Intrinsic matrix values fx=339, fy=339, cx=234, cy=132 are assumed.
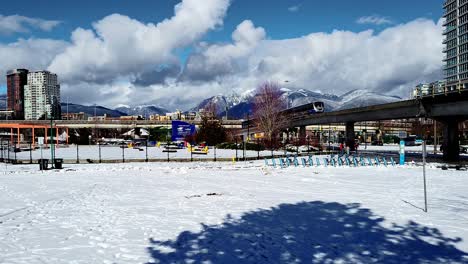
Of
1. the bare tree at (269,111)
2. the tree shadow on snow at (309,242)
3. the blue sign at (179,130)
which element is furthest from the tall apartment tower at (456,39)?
the tree shadow on snow at (309,242)

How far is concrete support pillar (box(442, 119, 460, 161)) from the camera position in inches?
1436

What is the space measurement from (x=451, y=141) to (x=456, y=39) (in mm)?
131013

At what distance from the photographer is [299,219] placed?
35.3 ft

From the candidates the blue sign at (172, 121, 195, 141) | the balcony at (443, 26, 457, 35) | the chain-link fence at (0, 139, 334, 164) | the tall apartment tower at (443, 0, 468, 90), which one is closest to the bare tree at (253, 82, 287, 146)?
the chain-link fence at (0, 139, 334, 164)

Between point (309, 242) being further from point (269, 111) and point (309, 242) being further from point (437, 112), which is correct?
point (269, 111)

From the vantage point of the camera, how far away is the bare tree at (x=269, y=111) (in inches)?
2481

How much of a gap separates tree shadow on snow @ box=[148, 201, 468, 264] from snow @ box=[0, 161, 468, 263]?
24mm

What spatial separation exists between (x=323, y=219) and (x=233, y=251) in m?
4.09

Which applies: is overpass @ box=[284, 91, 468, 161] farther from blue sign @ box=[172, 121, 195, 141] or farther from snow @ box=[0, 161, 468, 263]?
blue sign @ box=[172, 121, 195, 141]

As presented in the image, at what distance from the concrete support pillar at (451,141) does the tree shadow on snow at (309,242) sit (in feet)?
104

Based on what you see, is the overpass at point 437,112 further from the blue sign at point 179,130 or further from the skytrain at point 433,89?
the blue sign at point 179,130

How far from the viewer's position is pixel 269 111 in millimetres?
64062

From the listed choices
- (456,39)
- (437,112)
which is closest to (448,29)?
(456,39)

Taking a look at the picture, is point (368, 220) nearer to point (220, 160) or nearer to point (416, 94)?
point (220, 160)
